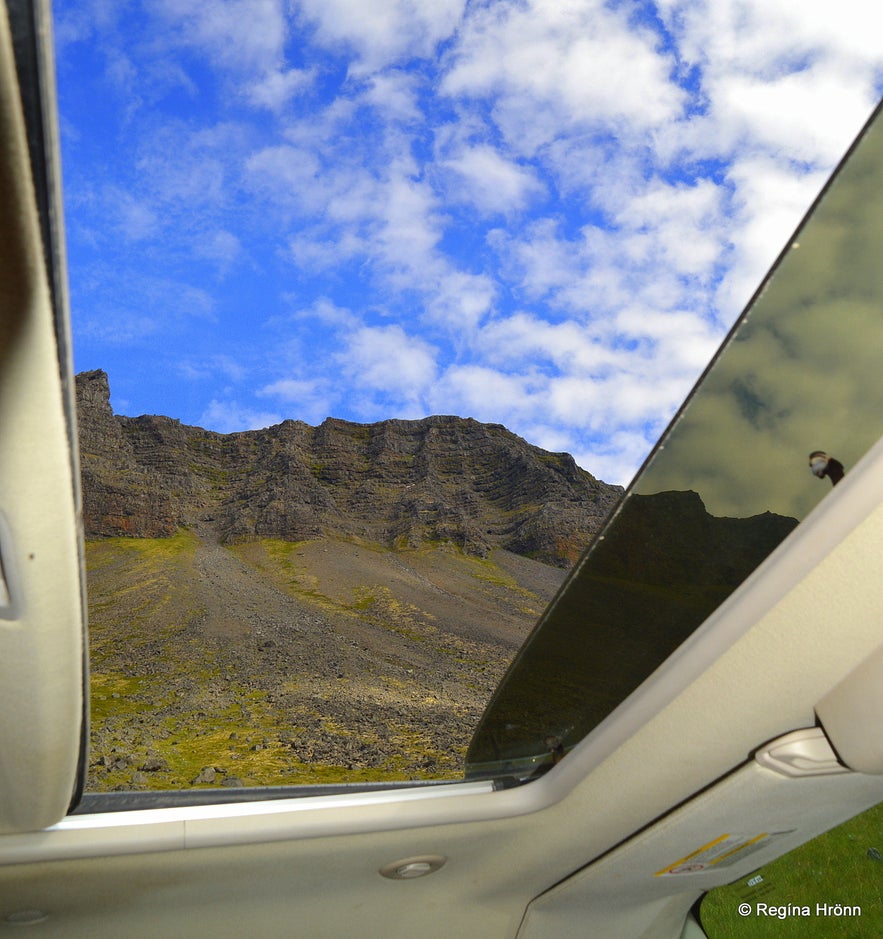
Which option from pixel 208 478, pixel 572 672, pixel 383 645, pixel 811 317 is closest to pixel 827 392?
pixel 811 317

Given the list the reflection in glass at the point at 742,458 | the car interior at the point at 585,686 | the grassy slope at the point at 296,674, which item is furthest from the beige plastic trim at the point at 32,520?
the grassy slope at the point at 296,674

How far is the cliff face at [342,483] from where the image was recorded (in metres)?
80.3

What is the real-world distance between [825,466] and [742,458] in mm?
147

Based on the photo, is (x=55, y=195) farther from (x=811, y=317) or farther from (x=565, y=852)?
(x=565, y=852)

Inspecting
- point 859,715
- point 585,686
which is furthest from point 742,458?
point 585,686

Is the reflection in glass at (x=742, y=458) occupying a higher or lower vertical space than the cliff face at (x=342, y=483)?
lower

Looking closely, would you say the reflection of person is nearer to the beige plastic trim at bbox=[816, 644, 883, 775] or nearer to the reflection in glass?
the reflection in glass

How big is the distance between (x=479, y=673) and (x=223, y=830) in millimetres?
39257

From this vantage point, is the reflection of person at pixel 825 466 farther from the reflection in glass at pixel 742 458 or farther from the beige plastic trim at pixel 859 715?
the beige plastic trim at pixel 859 715

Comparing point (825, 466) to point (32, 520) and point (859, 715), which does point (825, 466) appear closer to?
point (859, 715)

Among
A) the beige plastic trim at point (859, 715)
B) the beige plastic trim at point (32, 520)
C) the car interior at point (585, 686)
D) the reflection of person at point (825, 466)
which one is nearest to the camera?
the beige plastic trim at point (32, 520)

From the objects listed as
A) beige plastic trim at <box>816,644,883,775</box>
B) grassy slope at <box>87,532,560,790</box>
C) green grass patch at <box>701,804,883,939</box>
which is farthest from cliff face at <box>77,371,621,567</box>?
beige plastic trim at <box>816,644,883,775</box>

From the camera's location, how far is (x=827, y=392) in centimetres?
107

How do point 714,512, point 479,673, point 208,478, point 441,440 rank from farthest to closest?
1. point 441,440
2. point 208,478
3. point 479,673
4. point 714,512
